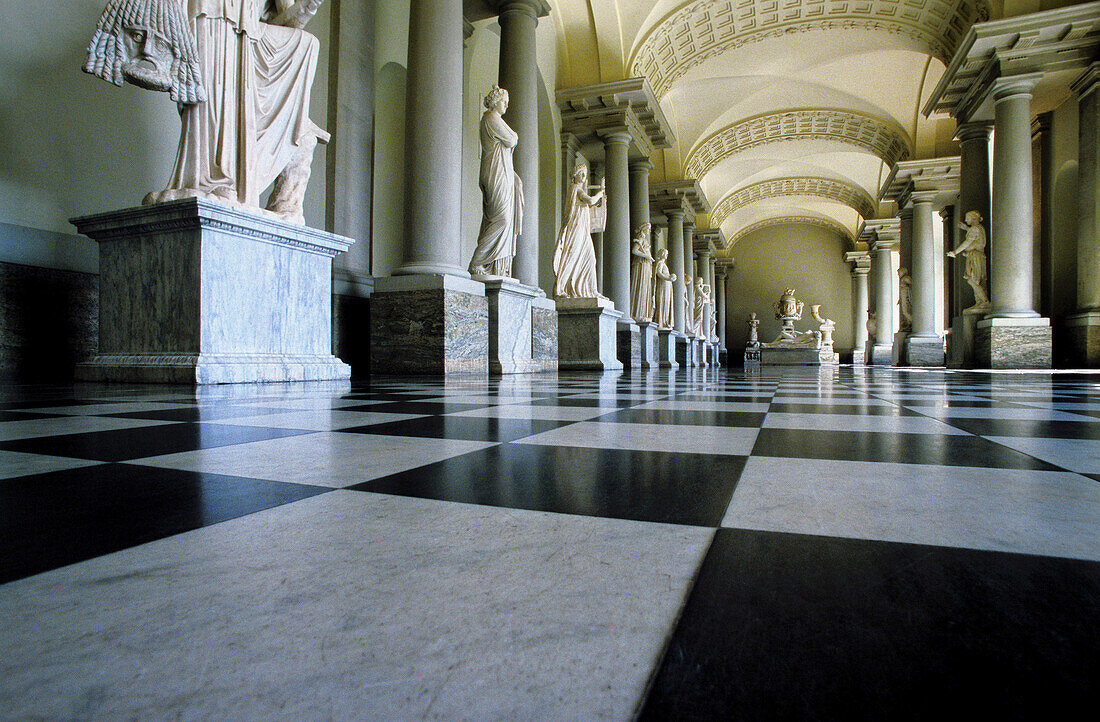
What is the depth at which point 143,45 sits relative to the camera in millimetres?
2586

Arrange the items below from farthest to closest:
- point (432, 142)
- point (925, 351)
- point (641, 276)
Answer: point (925, 351), point (641, 276), point (432, 142)

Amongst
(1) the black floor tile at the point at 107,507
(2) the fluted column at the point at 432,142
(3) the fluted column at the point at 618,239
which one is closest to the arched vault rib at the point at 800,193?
(3) the fluted column at the point at 618,239

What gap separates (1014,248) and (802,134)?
870 centimetres

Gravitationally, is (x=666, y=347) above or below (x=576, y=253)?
below

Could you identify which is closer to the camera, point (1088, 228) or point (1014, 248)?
point (1088, 228)

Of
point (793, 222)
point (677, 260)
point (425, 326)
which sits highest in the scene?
point (793, 222)

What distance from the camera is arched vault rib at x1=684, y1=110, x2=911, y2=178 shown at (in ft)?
47.9

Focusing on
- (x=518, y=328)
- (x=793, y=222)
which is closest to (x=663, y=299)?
(x=518, y=328)

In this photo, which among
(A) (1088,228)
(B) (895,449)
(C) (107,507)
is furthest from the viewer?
(A) (1088,228)

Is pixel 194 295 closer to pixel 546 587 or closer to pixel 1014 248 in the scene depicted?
pixel 546 587

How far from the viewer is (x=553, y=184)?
33.8 ft

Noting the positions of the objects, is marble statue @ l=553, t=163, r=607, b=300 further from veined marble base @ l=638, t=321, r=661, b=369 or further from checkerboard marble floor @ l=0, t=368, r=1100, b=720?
checkerboard marble floor @ l=0, t=368, r=1100, b=720

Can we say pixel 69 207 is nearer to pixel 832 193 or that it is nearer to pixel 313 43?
pixel 313 43

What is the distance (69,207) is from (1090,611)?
4.65 meters
